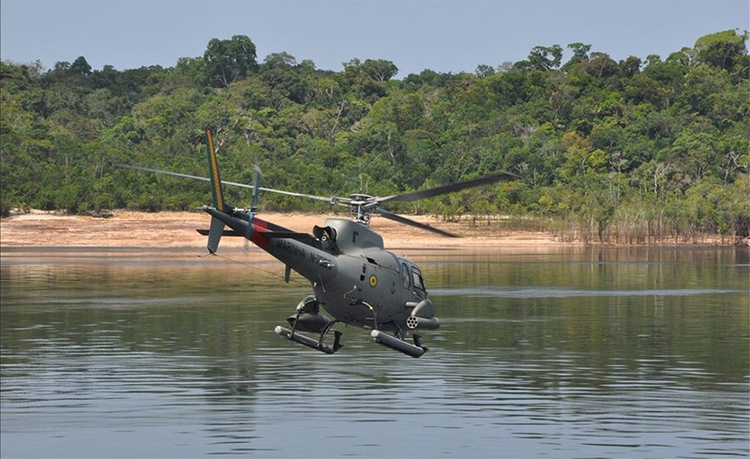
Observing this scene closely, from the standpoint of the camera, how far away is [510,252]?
133m

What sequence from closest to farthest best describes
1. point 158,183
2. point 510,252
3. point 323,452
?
point 323,452 → point 510,252 → point 158,183

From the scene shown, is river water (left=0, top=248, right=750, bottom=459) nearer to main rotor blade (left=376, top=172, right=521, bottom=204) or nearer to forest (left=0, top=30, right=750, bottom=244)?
main rotor blade (left=376, top=172, right=521, bottom=204)

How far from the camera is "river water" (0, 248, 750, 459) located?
35344 millimetres

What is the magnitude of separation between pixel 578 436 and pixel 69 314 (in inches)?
1428

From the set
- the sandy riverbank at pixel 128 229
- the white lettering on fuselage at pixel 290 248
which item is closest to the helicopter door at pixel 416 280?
the white lettering on fuselage at pixel 290 248

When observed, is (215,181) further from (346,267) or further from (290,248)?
(346,267)

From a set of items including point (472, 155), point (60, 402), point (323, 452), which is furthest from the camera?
point (472, 155)

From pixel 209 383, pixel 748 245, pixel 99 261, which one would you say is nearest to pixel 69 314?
pixel 209 383

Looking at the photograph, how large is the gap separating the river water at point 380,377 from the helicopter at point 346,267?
2.95 meters

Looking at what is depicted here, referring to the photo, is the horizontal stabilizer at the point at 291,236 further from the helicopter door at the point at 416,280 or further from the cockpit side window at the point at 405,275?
the helicopter door at the point at 416,280

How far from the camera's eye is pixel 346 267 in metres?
34.5

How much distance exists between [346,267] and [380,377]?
40.6ft

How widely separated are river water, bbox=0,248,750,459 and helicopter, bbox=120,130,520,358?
295 centimetres

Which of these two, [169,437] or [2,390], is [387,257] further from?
[2,390]
